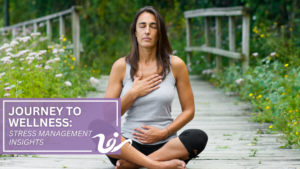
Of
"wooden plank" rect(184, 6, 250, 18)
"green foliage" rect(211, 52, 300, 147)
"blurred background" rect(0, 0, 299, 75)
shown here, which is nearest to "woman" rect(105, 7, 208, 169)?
"green foliage" rect(211, 52, 300, 147)

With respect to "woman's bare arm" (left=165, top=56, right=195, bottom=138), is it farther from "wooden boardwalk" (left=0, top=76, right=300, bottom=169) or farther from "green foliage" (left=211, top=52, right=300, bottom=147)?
"green foliage" (left=211, top=52, right=300, bottom=147)

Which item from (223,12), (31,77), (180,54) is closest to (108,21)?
(180,54)

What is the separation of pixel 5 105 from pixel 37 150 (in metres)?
0.50

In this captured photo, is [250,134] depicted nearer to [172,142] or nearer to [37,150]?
[172,142]

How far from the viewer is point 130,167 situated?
8.30 feet

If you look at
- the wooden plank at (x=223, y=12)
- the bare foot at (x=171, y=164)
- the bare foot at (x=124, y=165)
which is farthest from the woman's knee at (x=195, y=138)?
the wooden plank at (x=223, y=12)

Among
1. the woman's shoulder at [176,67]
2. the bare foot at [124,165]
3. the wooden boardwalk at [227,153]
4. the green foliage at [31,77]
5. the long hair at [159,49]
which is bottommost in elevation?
the wooden boardwalk at [227,153]

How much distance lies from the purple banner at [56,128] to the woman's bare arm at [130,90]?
0.16 ft

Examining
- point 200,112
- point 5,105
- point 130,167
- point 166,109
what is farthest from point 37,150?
point 200,112

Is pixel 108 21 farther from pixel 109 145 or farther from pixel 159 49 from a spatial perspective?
pixel 109 145

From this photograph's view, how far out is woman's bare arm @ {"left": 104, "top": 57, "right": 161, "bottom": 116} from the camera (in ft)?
8.10

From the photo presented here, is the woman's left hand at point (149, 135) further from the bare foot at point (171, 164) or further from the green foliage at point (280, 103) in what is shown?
the green foliage at point (280, 103)

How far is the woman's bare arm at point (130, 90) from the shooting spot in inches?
97.2

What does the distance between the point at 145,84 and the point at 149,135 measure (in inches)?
12.4
